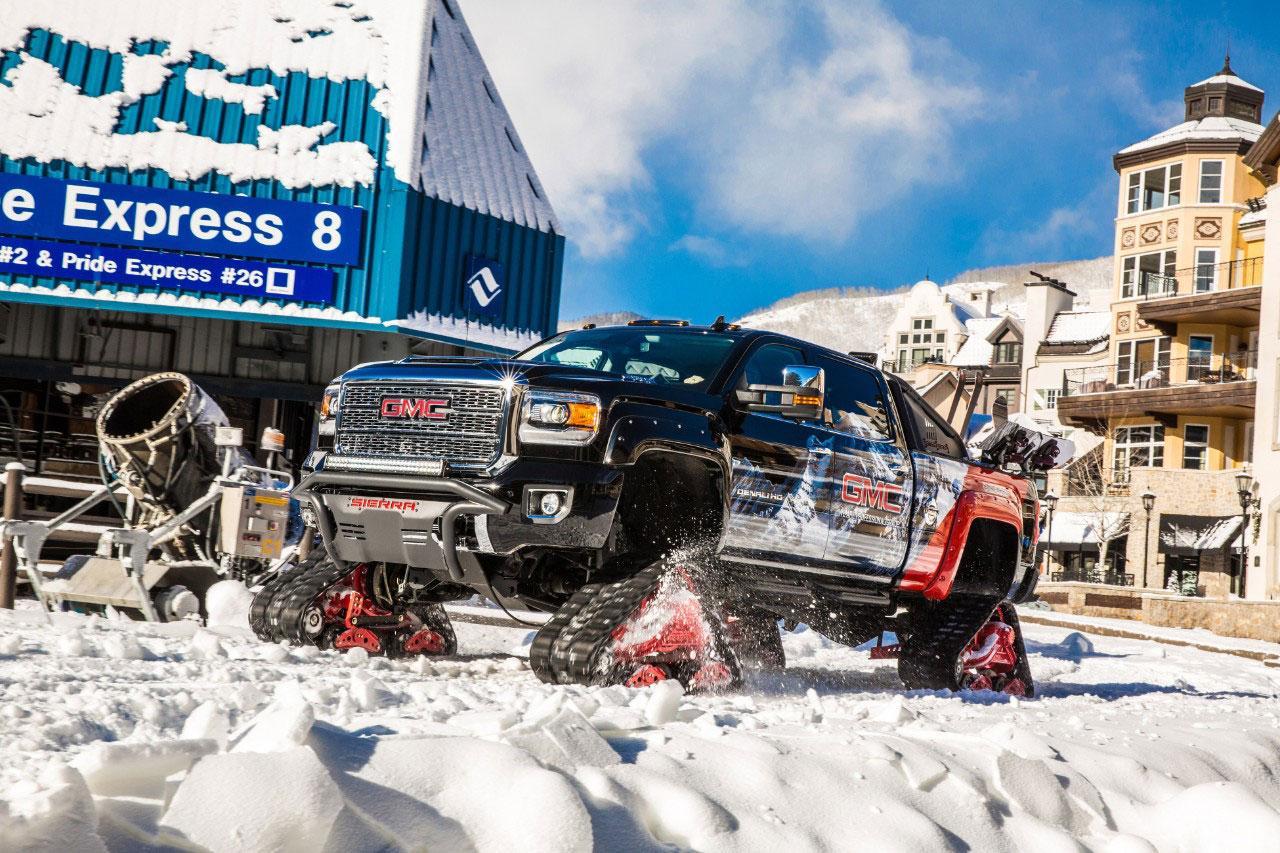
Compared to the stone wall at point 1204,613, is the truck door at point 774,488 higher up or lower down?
higher up

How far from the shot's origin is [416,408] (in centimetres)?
643

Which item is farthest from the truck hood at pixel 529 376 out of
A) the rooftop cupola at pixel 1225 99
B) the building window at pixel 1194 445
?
the rooftop cupola at pixel 1225 99

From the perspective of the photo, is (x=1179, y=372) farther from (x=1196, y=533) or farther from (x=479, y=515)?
(x=479, y=515)

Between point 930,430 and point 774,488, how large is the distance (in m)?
2.02

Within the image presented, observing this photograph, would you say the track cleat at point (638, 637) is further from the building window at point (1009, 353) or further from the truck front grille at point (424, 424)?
the building window at point (1009, 353)

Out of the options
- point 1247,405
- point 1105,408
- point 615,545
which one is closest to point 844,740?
point 615,545

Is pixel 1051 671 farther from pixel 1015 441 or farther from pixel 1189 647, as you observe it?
pixel 1189 647

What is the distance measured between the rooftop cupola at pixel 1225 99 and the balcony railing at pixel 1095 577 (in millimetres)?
18804

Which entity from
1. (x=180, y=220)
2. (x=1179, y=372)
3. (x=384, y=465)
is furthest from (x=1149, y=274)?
(x=384, y=465)

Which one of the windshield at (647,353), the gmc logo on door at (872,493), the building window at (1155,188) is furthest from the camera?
the building window at (1155,188)

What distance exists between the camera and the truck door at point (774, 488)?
22.1ft

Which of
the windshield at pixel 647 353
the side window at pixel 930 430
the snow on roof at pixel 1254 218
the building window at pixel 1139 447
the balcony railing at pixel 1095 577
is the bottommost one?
the balcony railing at pixel 1095 577

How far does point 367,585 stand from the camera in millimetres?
7375

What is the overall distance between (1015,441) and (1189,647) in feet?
32.5
